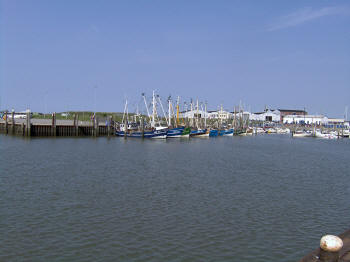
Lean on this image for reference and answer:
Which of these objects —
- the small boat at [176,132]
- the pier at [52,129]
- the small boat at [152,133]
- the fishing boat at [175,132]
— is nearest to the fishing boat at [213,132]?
the small boat at [176,132]

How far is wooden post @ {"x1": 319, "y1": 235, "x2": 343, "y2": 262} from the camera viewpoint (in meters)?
8.56

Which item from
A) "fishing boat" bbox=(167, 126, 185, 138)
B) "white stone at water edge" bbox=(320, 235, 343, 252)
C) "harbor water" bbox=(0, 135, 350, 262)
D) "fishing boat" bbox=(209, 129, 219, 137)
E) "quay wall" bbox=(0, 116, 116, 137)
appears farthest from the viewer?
"fishing boat" bbox=(209, 129, 219, 137)

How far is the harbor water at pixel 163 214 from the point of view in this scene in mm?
13758

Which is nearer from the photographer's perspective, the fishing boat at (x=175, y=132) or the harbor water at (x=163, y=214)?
the harbor water at (x=163, y=214)

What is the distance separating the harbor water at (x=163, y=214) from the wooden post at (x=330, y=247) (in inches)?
184

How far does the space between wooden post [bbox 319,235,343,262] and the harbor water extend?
4.68m

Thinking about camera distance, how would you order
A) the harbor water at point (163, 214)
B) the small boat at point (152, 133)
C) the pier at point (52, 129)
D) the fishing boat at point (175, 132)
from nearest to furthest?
the harbor water at point (163, 214)
the pier at point (52, 129)
the small boat at point (152, 133)
the fishing boat at point (175, 132)

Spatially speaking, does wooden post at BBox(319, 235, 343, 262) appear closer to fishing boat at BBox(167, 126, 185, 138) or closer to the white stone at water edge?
the white stone at water edge

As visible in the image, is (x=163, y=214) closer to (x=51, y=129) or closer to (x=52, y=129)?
(x=52, y=129)

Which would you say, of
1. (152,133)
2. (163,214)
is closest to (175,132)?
(152,133)

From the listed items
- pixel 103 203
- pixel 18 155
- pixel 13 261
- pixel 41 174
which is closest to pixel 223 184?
pixel 103 203

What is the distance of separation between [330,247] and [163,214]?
10744mm

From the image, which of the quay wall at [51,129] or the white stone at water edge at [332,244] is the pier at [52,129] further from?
the white stone at water edge at [332,244]

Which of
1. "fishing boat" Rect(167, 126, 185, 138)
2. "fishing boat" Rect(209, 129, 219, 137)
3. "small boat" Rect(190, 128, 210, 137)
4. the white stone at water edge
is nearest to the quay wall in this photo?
"fishing boat" Rect(167, 126, 185, 138)
